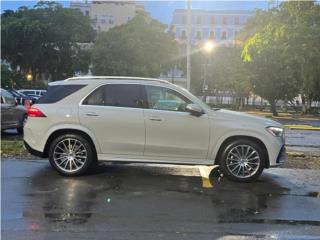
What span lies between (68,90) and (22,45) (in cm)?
5817

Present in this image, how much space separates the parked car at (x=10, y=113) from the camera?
612 inches

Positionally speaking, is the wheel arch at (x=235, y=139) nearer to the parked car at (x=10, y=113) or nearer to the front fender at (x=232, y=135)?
the front fender at (x=232, y=135)

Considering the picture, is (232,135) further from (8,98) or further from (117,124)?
(8,98)

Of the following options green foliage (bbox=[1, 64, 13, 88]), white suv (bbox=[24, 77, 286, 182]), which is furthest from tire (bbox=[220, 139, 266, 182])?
A: green foliage (bbox=[1, 64, 13, 88])

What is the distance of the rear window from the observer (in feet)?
30.5

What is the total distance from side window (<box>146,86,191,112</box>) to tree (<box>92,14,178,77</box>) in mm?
51204

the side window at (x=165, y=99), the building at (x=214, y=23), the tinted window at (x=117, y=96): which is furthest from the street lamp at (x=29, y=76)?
the side window at (x=165, y=99)

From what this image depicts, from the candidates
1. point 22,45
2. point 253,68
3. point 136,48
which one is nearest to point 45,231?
point 253,68

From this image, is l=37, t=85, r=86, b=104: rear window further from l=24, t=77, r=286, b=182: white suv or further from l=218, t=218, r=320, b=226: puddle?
l=218, t=218, r=320, b=226: puddle

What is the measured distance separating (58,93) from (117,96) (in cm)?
108

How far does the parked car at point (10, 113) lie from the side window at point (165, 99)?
302 inches

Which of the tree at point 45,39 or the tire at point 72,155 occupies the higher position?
the tree at point 45,39

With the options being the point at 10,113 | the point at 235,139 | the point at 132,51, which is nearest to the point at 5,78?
the point at 132,51

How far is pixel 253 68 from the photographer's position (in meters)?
43.3
